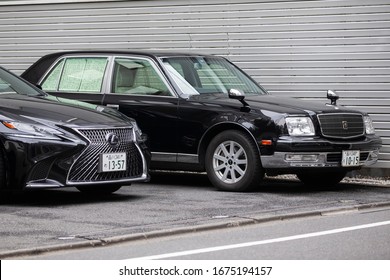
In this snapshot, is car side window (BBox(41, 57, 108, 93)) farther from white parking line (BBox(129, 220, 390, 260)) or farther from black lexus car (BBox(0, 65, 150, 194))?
white parking line (BBox(129, 220, 390, 260))

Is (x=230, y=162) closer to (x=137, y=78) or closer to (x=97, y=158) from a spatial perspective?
(x=137, y=78)

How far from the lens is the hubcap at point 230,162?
12.2 metres

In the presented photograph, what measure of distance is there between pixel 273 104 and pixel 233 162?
83 cm

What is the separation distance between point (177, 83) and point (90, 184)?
102 inches

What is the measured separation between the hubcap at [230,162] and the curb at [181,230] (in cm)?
175

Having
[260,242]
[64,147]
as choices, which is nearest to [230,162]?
[64,147]

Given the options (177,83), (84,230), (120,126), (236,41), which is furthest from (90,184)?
(236,41)

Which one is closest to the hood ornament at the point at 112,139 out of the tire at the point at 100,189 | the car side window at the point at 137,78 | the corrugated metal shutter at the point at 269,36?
the tire at the point at 100,189

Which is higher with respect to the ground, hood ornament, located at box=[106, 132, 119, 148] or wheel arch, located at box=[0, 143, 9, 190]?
hood ornament, located at box=[106, 132, 119, 148]

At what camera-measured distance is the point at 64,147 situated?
10500 millimetres

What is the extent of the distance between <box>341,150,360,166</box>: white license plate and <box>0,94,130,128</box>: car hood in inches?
102

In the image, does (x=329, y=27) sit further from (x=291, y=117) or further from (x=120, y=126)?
(x=120, y=126)

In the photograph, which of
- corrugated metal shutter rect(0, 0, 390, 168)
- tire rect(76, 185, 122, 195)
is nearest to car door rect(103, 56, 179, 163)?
tire rect(76, 185, 122, 195)

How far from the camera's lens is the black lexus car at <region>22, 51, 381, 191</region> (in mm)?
11953
